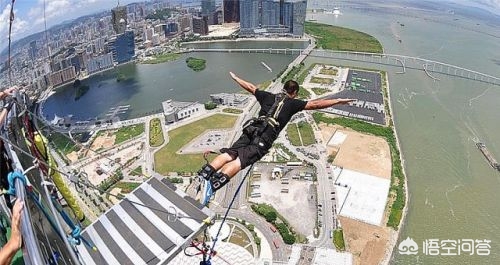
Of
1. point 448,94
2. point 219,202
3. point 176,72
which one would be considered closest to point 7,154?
point 219,202

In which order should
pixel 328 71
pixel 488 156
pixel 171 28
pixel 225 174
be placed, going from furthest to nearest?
pixel 171 28 → pixel 328 71 → pixel 488 156 → pixel 225 174

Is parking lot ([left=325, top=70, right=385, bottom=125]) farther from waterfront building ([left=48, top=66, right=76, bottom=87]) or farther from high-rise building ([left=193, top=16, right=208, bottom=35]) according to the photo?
high-rise building ([left=193, top=16, right=208, bottom=35])

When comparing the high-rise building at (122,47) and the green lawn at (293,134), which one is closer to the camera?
the green lawn at (293,134)

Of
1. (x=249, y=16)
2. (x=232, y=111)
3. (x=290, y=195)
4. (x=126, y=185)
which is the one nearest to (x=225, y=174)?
(x=290, y=195)

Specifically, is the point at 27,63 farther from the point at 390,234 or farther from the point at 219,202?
the point at 390,234

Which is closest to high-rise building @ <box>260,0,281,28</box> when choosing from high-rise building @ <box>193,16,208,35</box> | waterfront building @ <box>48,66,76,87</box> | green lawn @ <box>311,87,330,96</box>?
high-rise building @ <box>193,16,208,35</box>

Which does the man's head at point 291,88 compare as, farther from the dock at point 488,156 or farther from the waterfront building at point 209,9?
the waterfront building at point 209,9

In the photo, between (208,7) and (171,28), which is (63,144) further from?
(208,7)

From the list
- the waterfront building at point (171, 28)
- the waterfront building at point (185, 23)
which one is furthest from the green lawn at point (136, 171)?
the waterfront building at point (185, 23)
